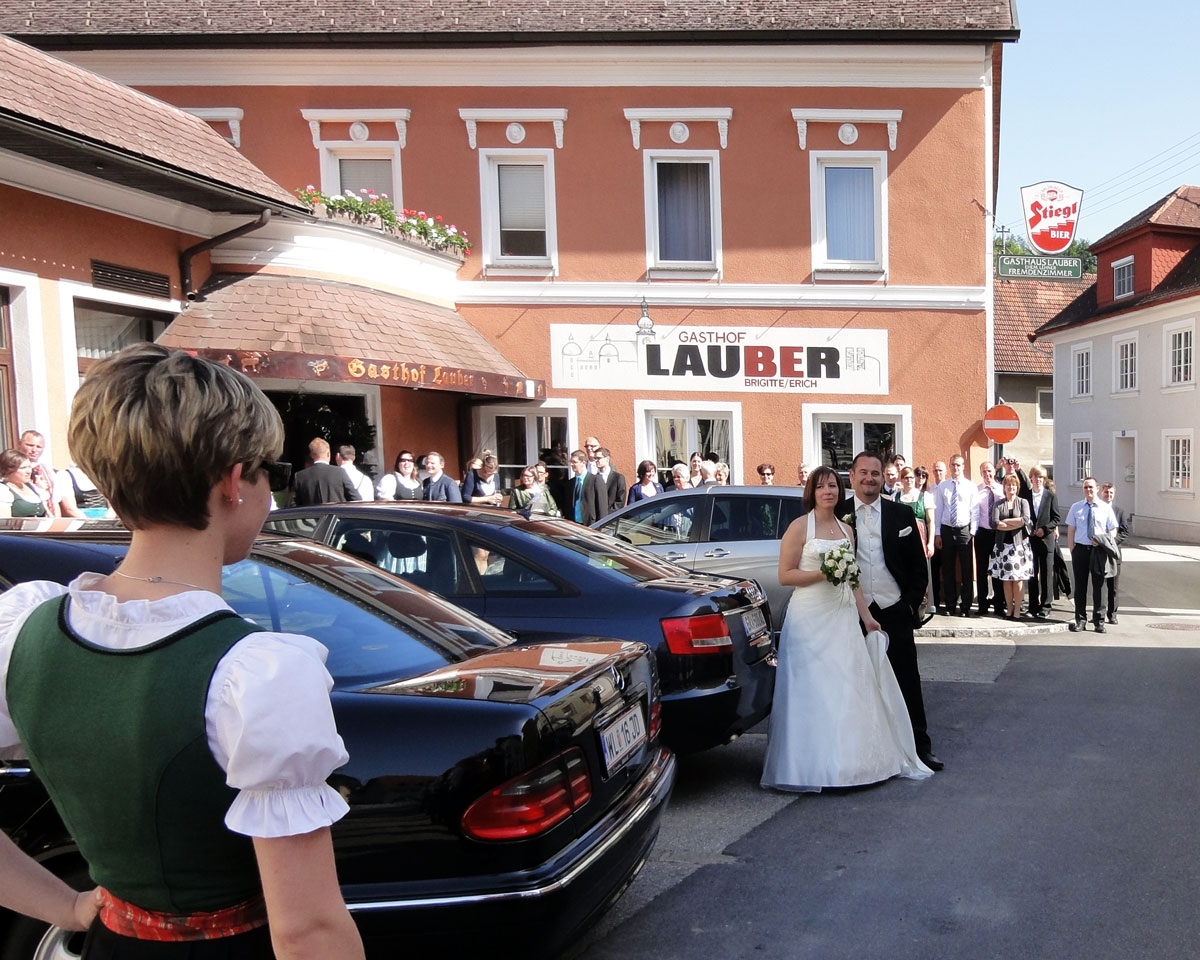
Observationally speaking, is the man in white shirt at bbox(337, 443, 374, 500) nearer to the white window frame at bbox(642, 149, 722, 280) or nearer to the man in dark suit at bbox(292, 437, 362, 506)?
the man in dark suit at bbox(292, 437, 362, 506)

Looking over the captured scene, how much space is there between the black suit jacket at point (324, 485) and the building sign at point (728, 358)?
559 centimetres

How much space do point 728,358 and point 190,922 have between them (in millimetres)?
14745

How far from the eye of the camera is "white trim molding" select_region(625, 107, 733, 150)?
602 inches

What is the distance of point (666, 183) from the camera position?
51.6ft

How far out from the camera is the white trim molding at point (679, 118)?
50.2 ft

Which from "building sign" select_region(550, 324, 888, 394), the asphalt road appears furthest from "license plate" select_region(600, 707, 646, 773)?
"building sign" select_region(550, 324, 888, 394)

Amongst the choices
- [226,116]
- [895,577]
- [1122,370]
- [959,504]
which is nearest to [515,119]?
[226,116]

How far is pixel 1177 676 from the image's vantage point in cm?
904

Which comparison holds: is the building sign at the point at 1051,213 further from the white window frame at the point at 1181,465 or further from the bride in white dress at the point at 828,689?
the white window frame at the point at 1181,465

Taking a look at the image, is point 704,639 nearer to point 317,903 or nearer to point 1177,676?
point 317,903

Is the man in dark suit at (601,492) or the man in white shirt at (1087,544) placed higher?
the man in dark suit at (601,492)

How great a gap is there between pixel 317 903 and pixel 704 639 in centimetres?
412

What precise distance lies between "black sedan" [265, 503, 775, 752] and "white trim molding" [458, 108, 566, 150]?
1106 centimetres

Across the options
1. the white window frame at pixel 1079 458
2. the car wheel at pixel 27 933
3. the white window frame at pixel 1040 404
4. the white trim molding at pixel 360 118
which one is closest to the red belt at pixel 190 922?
the car wheel at pixel 27 933
